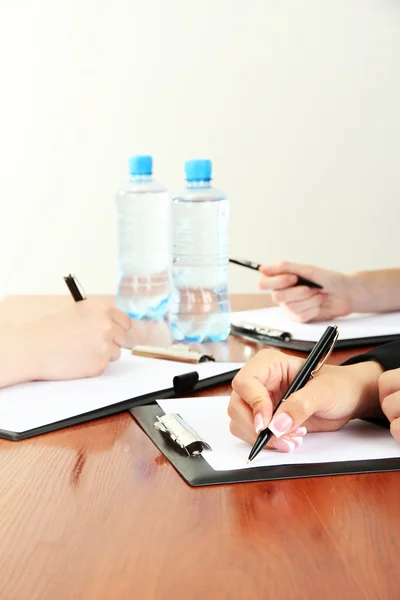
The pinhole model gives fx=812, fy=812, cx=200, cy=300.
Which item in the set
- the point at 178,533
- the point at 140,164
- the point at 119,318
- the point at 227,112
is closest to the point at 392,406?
the point at 178,533

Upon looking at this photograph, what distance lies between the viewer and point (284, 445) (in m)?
0.75

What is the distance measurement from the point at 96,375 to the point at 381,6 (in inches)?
113

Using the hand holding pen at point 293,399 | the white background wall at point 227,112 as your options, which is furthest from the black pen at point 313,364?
the white background wall at point 227,112

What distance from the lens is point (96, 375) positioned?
1062 mm

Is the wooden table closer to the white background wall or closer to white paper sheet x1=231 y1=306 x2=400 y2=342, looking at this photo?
white paper sheet x1=231 y1=306 x2=400 y2=342

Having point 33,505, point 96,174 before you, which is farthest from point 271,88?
point 33,505

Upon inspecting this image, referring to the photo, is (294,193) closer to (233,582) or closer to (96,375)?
(96,375)

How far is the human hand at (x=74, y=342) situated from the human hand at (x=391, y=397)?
1.28 feet

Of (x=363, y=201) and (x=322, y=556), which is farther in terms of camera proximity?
(x=363, y=201)

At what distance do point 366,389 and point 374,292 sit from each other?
25.8 inches

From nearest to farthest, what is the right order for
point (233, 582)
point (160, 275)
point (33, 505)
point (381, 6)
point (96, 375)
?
point (233, 582) → point (33, 505) → point (96, 375) → point (160, 275) → point (381, 6)

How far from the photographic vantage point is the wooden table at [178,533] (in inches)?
20.4

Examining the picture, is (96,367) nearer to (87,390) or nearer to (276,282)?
(87,390)

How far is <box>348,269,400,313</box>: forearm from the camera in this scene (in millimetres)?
1448
